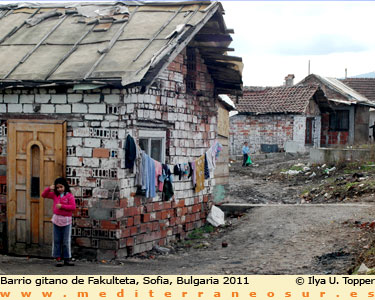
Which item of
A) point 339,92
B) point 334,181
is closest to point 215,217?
point 334,181

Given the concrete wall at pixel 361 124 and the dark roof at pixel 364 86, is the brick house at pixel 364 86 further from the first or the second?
the concrete wall at pixel 361 124

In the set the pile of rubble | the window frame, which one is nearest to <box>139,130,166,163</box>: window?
the pile of rubble

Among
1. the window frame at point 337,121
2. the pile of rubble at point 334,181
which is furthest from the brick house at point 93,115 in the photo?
the window frame at point 337,121

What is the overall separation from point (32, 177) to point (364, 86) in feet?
110

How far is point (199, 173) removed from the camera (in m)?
12.2

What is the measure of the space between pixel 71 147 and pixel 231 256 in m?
3.19

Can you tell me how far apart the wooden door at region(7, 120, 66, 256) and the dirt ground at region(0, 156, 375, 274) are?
0.37 meters

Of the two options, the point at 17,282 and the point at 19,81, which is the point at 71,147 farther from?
the point at 17,282

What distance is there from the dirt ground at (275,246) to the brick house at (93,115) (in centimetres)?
57

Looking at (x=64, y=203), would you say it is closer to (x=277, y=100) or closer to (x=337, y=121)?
(x=277, y=100)

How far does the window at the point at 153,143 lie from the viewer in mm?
9945

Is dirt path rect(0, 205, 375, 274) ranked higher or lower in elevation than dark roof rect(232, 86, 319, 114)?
lower

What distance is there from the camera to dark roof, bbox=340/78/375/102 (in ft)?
127

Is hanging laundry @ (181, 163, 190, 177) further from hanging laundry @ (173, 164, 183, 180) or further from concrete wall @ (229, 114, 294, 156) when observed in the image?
concrete wall @ (229, 114, 294, 156)
